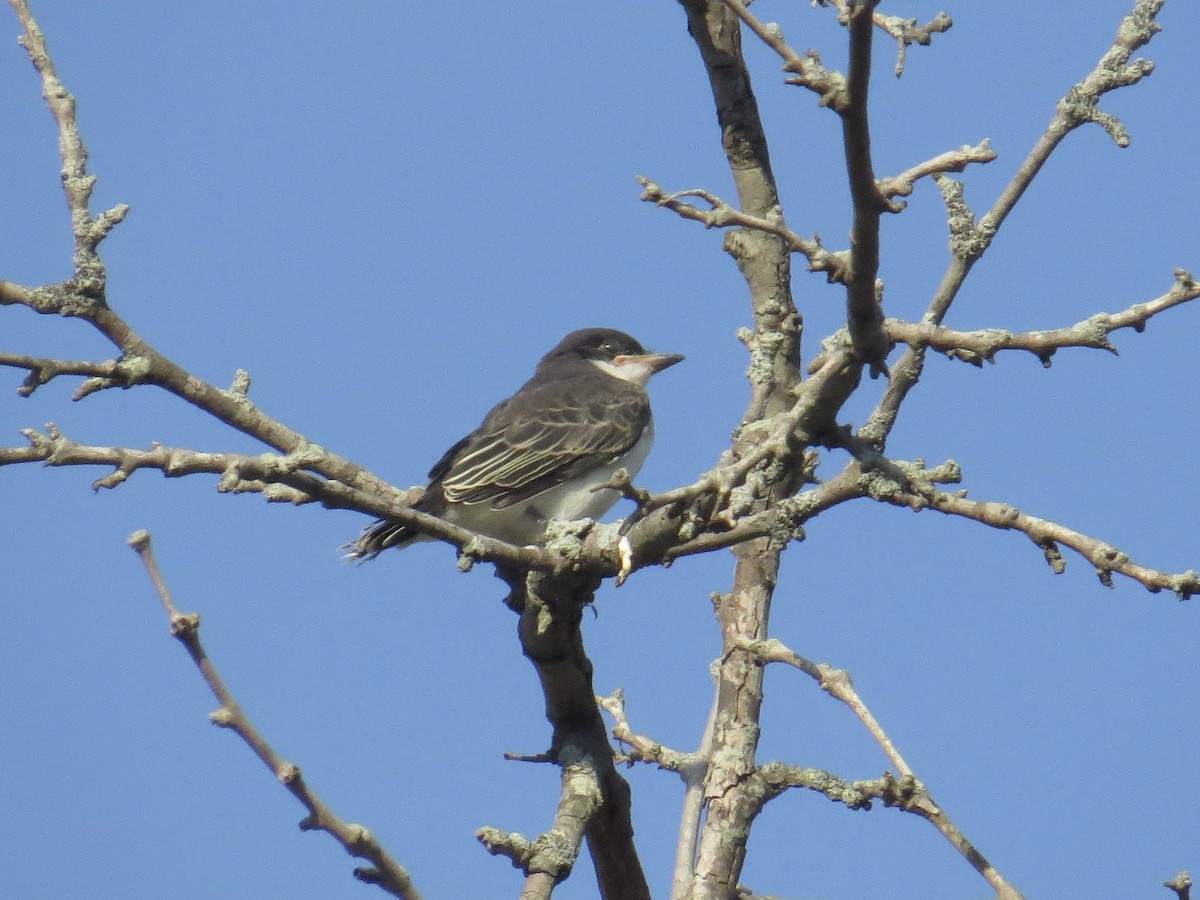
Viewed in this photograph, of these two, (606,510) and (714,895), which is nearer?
(714,895)

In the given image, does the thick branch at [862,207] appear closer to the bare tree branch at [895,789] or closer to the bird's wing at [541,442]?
the bare tree branch at [895,789]

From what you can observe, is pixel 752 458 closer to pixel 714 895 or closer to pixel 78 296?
pixel 78 296

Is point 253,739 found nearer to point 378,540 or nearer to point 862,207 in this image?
point 862,207

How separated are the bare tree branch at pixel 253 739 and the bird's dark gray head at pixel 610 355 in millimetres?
7139

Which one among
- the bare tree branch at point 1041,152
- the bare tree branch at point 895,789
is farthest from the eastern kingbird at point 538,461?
the bare tree branch at point 895,789

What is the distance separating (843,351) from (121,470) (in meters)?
1.72

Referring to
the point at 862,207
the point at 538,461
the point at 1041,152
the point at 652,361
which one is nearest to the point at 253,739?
the point at 862,207

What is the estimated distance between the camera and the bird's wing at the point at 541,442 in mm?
7785

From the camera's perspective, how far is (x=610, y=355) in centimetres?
1023

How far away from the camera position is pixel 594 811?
4914 millimetres

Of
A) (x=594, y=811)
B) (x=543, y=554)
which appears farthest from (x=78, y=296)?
(x=594, y=811)

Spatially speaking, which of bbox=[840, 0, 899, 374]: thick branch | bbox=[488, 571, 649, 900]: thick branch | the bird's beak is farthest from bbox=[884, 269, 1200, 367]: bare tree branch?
the bird's beak

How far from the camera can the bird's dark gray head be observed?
10.0 m

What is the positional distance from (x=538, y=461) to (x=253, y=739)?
519 cm
